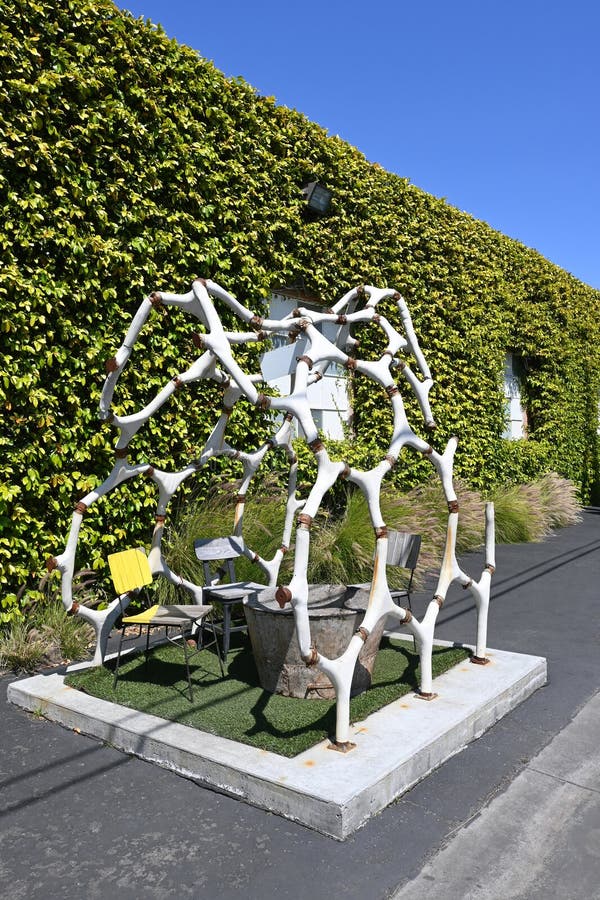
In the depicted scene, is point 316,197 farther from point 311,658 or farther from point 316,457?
point 311,658

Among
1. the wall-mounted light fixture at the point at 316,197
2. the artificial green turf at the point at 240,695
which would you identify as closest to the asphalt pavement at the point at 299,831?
the artificial green turf at the point at 240,695

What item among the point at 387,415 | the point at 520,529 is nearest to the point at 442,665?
the point at 387,415

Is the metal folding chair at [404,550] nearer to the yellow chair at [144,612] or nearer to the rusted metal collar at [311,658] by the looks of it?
the yellow chair at [144,612]

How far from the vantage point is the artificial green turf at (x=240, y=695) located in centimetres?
359

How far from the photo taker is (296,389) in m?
3.68

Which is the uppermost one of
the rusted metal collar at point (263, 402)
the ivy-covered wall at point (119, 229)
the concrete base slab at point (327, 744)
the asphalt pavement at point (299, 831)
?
the ivy-covered wall at point (119, 229)

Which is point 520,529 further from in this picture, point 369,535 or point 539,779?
point 539,779

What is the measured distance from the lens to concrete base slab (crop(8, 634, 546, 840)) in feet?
9.68

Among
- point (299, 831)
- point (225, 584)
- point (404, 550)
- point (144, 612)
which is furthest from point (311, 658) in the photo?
point (225, 584)

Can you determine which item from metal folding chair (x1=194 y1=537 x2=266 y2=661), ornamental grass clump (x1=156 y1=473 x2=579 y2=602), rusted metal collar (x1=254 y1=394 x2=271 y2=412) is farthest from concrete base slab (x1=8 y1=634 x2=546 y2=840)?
ornamental grass clump (x1=156 y1=473 x2=579 y2=602)

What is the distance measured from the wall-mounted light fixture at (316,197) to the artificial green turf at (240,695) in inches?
212

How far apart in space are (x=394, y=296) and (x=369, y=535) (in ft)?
10.5

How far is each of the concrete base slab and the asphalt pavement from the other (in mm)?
67

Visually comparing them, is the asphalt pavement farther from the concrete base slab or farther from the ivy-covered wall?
the ivy-covered wall
